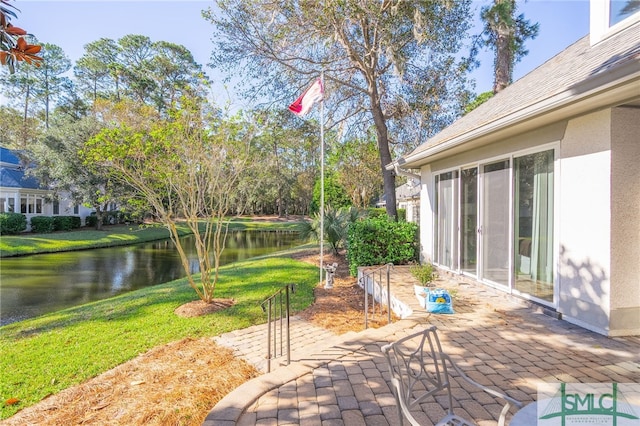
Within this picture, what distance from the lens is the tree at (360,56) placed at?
396 inches

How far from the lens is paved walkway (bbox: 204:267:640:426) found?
2.57 metres

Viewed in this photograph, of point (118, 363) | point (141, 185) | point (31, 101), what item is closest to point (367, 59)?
point (141, 185)

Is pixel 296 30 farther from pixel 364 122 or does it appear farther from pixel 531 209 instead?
pixel 531 209

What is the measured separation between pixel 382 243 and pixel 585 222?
15.5ft

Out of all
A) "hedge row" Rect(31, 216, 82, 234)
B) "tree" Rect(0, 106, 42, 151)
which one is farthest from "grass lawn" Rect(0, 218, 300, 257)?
"tree" Rect(0, 106, 42, 151)

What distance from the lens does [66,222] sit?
2323cm

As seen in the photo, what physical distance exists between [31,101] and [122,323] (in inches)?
1561

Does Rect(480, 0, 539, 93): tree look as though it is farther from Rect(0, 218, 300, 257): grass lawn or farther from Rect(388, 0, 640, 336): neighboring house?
Rect(0, 218, 300, 257): grass lawn

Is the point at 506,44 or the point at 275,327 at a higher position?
the point at 506,44

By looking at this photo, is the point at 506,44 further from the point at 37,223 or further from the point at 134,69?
the point at 134,69

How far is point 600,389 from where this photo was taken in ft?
9.12

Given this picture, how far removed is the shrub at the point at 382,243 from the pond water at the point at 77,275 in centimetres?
642

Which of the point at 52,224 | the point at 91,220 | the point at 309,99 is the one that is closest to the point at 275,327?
the point at 309,99

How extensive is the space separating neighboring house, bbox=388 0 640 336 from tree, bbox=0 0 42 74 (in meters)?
4.29
